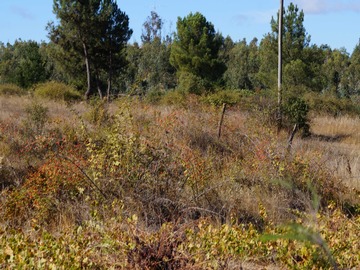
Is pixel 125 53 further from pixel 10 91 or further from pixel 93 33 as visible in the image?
pixel 10 91

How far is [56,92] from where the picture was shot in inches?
1022

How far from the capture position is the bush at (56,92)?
83.2 feet

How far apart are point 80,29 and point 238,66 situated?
26600mm

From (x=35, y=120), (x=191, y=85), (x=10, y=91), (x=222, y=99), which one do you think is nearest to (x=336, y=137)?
(x=222, y=99)

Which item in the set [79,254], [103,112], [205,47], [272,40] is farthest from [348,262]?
[205,47]

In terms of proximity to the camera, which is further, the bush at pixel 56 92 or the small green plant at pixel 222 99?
the bush at pixel 56 92

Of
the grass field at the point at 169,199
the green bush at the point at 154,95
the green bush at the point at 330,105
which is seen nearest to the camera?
the grass field at the point at 169,199

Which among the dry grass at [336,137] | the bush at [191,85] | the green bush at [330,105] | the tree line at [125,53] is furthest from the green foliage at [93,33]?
the dry grass at [336,137]

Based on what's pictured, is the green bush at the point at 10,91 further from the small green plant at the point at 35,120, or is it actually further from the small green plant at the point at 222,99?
the small green plant at the point at 35,120

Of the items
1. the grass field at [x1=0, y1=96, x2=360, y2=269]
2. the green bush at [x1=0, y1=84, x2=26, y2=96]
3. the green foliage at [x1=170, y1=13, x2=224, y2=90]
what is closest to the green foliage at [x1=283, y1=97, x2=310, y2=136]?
the grass field at [x1=0, y1=96, x2=360, y2=269]

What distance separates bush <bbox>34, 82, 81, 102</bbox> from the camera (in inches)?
998

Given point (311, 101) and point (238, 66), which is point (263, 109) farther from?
point (238, 66)

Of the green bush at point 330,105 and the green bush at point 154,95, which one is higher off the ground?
the green bush at point 154,95

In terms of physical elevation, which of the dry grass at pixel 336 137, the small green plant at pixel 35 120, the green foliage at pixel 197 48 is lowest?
the dry grass at pixel 336 137
